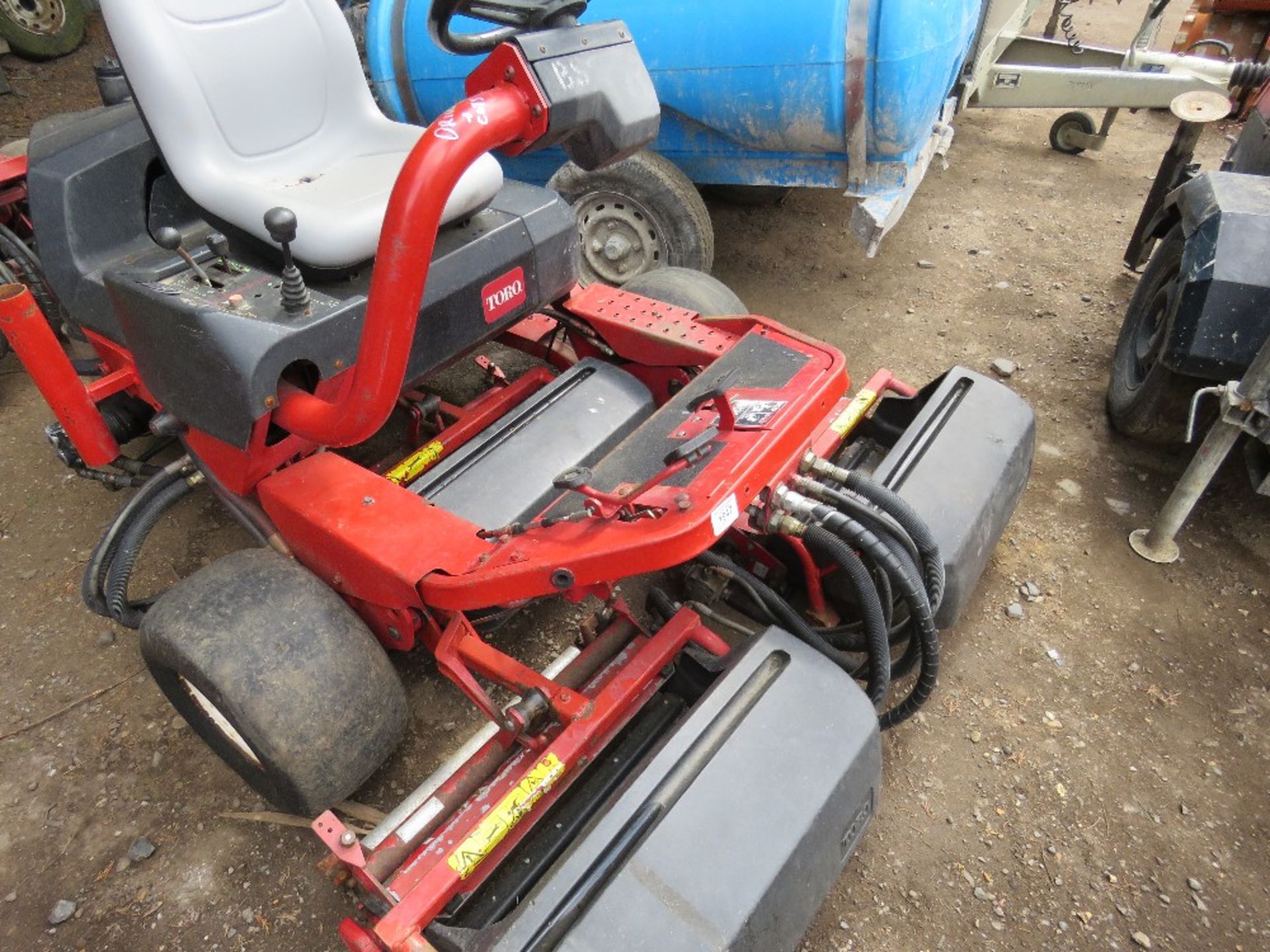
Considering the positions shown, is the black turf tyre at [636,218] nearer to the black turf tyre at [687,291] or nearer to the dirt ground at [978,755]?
the black turf tyre at [687,291]

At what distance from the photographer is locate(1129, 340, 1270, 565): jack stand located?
2.27 metres

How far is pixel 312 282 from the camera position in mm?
2119

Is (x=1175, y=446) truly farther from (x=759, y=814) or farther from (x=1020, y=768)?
(x=759, y=814)

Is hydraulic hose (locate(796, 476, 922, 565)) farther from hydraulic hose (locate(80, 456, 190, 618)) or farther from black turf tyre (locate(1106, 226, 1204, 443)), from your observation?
hydraulic hose (locate(80, 456, 190, 618))

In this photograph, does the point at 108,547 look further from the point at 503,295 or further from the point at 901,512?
the point at 901,512

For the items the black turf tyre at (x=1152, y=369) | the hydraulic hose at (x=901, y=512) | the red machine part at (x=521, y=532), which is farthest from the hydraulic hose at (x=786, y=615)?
the black turf tyre at (x=1152, y=369)

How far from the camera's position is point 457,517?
1.92m

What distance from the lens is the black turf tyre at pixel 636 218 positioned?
134 inches

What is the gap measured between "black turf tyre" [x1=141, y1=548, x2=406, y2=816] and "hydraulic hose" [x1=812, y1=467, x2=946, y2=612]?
3.57 feet

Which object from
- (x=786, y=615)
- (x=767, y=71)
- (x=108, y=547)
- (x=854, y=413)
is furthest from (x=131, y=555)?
(x=767, y=71)

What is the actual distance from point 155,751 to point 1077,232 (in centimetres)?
474

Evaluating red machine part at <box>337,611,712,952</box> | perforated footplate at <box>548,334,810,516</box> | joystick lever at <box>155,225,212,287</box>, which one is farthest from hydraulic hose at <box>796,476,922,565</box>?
joystick lever at <box>155,225,212,287</box>

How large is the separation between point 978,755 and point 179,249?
7.32ft

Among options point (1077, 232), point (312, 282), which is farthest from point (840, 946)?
point (1077, 232)
